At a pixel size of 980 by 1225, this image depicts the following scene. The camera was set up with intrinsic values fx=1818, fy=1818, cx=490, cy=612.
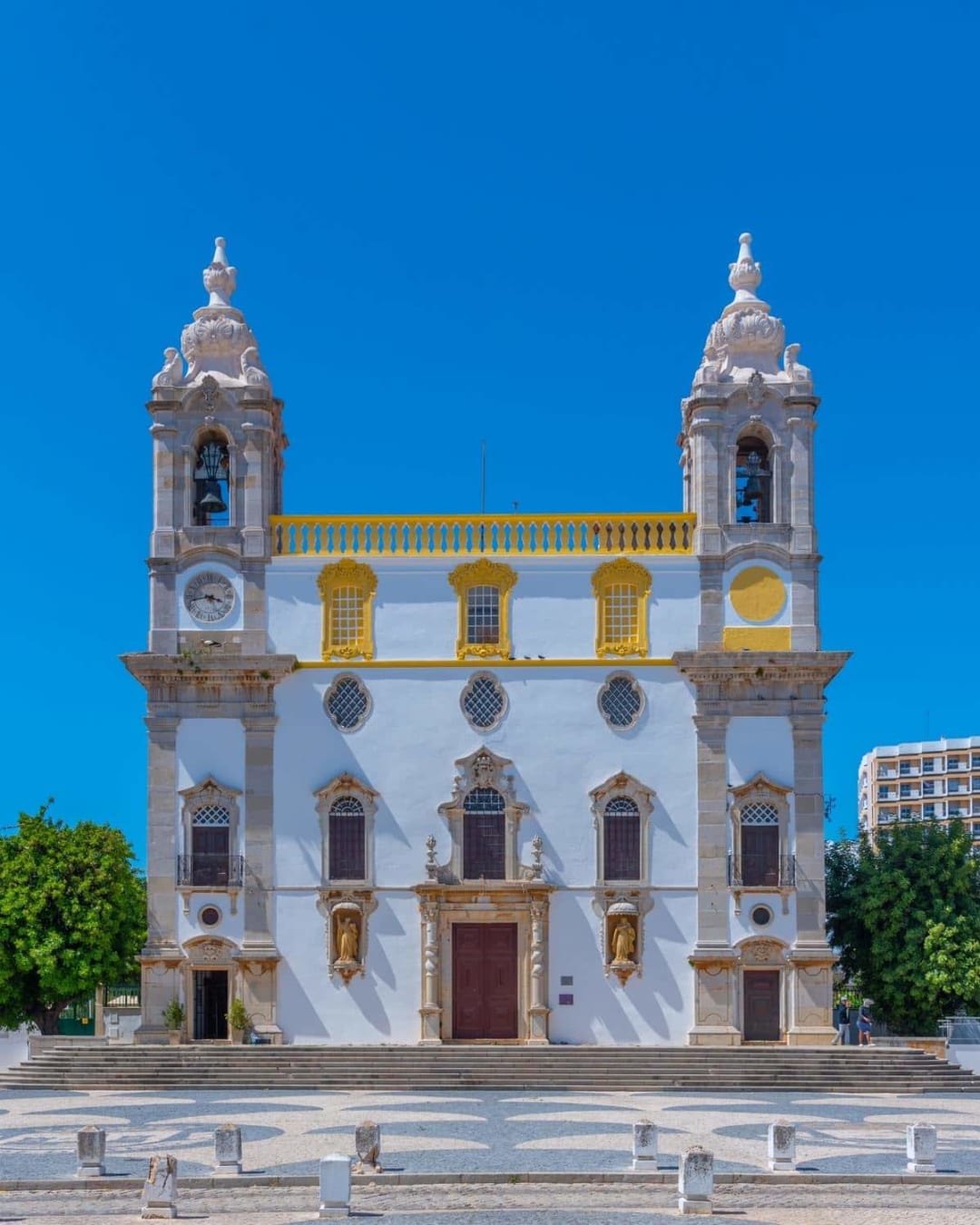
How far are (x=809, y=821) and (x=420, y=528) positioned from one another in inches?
377

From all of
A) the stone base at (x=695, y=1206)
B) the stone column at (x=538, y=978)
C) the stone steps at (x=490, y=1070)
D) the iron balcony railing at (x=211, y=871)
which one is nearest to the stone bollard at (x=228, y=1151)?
the stone base at (x=695, y=1206)

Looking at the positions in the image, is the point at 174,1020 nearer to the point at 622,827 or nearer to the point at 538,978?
the point at 538,978

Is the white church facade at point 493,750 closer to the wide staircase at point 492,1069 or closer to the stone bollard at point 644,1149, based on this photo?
the wide staircase at point 492,1069

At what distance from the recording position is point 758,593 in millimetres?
35938

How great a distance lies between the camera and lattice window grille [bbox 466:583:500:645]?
119ft

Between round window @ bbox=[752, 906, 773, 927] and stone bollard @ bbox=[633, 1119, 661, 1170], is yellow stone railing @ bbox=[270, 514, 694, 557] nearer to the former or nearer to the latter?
round window @ bbox=[752, 906, 773, 927]

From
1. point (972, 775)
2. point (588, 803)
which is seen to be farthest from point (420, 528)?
point (972, 775)

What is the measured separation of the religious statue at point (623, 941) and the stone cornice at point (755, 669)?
4.72m

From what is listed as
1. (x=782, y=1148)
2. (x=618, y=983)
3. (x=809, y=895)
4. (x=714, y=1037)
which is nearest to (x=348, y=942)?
(x=618, y=983)

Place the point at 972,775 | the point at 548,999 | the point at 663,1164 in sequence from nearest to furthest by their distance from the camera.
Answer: the point at 663,1164
the point at 548,999
the point at 972,775

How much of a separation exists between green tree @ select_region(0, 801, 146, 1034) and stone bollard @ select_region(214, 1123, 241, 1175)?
16.8 metres

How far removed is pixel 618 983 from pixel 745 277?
14725 mm

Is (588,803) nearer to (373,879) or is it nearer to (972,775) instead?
(373,879)

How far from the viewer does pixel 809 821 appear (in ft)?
115
